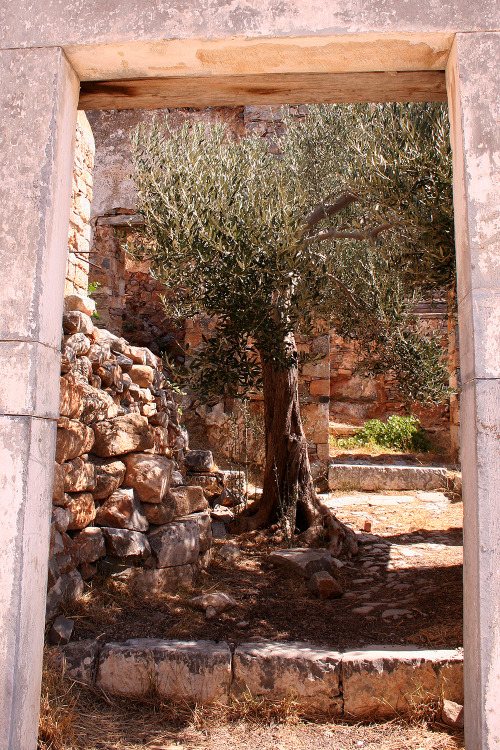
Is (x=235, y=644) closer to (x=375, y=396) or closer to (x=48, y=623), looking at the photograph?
(x=48, y=623)

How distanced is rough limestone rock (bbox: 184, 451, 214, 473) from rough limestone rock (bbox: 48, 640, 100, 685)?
11.7 feet

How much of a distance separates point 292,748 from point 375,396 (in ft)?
36.4

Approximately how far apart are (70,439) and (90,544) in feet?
2.60

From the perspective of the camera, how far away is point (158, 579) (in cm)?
461

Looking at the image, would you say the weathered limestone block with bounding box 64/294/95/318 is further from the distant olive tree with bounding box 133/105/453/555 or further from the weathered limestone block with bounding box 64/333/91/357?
the distant olive tree with bounding box 133/105/453/555

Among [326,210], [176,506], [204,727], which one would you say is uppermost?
[326,210]

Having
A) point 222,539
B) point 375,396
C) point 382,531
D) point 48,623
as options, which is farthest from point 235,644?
point 375,396

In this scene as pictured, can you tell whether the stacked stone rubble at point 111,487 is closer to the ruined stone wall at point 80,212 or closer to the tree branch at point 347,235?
the ruined stone wall at point 80,212

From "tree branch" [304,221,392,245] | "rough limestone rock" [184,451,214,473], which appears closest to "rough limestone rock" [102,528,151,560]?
"rough limestone rock" [184,451,214,473]

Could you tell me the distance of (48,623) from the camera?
360 cm

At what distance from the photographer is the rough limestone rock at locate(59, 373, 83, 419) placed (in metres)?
4.12

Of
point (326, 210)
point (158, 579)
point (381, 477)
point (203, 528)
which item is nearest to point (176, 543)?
point (158, 579)

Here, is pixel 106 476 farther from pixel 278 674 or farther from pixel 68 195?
pixel 68 195

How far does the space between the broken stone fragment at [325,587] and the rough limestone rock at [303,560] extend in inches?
10.5
